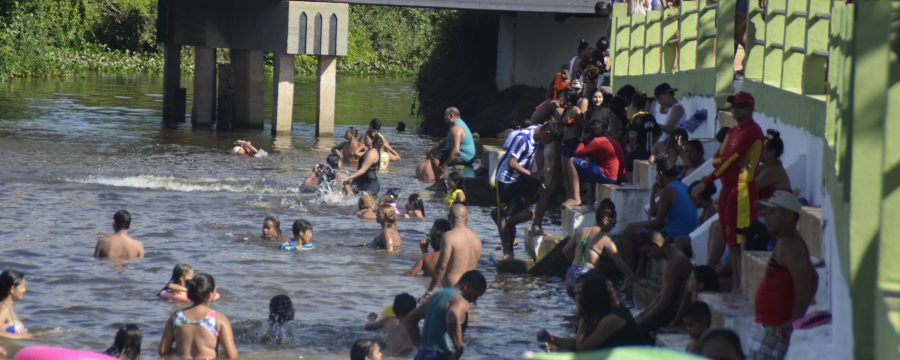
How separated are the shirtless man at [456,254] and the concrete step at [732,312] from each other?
3165mm

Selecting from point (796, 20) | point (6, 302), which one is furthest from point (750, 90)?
point (6, 302)

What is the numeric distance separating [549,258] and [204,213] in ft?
23.0

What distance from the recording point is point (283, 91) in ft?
109

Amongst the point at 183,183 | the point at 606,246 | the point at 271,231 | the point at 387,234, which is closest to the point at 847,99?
the point at 606,246

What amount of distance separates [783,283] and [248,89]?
28.9 meters

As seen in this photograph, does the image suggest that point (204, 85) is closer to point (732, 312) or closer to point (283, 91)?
point (283, 91)

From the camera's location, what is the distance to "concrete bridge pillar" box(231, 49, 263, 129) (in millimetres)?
35375

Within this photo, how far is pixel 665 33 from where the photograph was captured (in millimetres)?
17641

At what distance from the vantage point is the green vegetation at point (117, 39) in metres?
53.7

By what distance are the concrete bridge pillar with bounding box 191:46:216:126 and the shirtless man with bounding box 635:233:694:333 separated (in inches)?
1087

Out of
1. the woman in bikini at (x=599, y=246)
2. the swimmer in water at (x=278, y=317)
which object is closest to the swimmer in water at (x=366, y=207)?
the swimmer in water at (x=278, y=317)

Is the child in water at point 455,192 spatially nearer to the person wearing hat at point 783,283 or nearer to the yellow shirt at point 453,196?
the yellow shirt at point 453,196

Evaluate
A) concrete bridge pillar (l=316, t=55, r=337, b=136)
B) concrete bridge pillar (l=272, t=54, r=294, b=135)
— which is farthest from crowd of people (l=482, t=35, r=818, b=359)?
concrete bridge pillar (l=272, t=54, r=294, b=135)

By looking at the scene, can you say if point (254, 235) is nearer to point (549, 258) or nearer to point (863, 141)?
point (549, 258)
